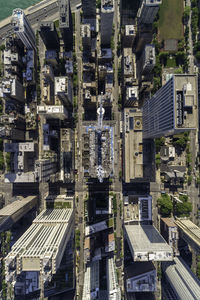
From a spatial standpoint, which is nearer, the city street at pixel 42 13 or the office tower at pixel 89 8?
the office tower at pixel 89 8

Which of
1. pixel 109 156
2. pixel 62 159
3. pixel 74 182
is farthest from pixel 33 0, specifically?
pixel 74 182

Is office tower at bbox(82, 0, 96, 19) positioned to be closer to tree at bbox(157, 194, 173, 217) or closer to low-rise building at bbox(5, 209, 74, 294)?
low-rise building at bbox(5, 209, 74, 294)

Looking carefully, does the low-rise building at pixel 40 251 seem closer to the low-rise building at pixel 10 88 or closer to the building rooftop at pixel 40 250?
the building rooftop at pixel 40 250

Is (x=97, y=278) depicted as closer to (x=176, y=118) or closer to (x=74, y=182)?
(x=74, y=182)

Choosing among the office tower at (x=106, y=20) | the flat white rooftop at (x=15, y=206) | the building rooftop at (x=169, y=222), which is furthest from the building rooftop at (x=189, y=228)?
the office tower at (x=106, y=20)

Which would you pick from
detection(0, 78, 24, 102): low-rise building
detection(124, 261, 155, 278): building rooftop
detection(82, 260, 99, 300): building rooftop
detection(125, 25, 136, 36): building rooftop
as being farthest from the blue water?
detection(124, 261, 155, 278): building rooftop

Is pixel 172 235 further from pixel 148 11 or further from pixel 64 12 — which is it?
pixel 64 12

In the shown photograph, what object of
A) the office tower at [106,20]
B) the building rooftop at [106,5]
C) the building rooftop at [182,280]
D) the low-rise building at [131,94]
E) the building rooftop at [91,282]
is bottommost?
the building rooftop at [91,282]
